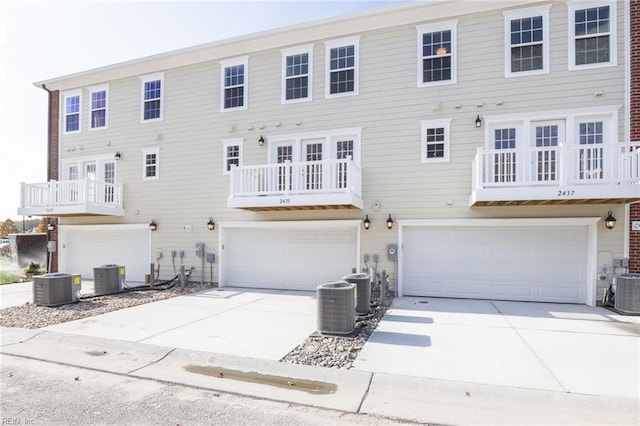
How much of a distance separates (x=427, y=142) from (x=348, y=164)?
2.39 m

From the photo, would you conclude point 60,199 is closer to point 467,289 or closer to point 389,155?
point 389,155

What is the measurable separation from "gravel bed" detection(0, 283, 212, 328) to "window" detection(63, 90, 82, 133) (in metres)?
8.09

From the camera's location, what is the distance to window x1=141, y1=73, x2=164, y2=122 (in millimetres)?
13133

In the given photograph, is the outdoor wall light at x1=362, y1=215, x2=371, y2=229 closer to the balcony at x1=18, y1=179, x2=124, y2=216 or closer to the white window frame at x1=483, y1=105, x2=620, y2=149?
the white window frame at x1=483, y1=105, x2=620, y2=149

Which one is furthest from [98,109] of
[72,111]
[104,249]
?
[104,249]

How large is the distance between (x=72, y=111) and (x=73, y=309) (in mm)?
9811

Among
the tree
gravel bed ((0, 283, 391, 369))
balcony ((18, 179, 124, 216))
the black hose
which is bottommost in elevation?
the black hose

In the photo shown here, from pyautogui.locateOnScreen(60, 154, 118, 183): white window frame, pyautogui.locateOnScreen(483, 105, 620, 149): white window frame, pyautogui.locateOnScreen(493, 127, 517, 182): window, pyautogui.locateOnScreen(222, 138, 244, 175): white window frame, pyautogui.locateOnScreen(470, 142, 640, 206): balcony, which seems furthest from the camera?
pyautogui.locateOnScreen(60, 154, 118, 183): white window frame

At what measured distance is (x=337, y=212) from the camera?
10.8 m

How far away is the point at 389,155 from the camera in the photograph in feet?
34.0

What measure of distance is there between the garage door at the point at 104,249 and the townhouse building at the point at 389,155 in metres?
0.09

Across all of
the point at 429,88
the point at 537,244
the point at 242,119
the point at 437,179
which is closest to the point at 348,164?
the point at 437,179

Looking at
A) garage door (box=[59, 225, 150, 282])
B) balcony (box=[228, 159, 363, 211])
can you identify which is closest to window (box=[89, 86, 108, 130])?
garage door (box=[59, 225, 150, 282])

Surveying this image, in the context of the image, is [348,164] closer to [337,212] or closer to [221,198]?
[337,212]
